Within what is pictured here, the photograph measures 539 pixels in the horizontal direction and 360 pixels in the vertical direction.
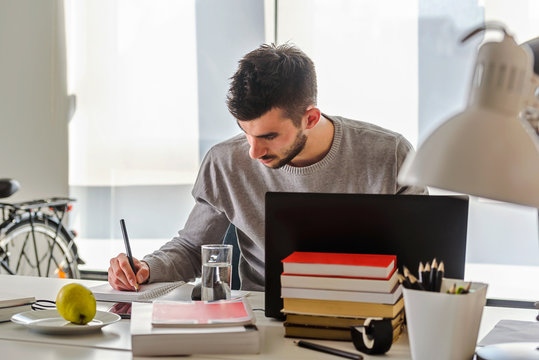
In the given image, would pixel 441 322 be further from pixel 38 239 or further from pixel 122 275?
pixel 38 239

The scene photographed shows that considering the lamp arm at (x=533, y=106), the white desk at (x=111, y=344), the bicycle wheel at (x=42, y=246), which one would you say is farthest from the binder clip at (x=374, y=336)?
the bicycle wheel at (x=42, y=246)

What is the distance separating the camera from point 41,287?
6.09 feet

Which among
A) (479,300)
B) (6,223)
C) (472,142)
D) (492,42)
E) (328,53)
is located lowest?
(6,223)

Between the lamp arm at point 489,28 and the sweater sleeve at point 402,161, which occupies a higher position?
the lamp arm at point 489,28

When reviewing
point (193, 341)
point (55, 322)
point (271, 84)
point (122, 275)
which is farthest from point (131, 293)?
point (271, 84)

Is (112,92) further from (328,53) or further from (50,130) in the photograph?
(328,53)

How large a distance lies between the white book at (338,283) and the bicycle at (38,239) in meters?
2.57

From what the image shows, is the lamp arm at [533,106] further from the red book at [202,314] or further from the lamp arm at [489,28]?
the red book at [202,314]

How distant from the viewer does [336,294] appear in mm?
1272

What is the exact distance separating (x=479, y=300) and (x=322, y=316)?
297mm

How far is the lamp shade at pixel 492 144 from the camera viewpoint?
0.76 meters

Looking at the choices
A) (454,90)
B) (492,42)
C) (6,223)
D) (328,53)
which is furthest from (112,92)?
(492,42)

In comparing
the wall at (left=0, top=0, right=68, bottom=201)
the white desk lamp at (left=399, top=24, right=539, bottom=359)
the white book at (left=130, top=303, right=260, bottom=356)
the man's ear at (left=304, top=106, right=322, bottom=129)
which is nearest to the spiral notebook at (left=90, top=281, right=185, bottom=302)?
the white book at (left=130, top=303, right=260, bottom=356)

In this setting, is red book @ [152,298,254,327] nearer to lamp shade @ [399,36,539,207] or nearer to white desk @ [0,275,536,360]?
white desk @ [0,275,536,360]
